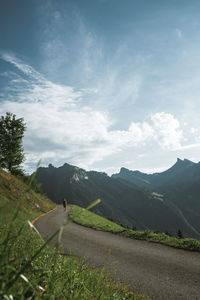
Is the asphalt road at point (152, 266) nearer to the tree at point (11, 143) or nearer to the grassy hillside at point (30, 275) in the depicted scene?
the grassy hillside at point (30, 275)

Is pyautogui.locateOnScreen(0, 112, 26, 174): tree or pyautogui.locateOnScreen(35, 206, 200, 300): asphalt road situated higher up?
pyautogui.locateOnScreen(0, 112, 26, 174): tree

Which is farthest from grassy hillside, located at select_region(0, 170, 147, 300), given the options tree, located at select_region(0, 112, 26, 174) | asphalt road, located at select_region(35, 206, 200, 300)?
tree, located at select_region(0, 112, 26, 174)

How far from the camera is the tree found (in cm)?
3516

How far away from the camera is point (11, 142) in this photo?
3584 cm

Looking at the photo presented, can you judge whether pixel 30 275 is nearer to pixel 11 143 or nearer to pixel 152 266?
pixel 152 266

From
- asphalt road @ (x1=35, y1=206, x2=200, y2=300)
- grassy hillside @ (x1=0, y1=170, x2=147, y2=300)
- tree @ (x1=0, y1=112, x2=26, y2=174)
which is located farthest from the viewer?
tree @ (x1=0, y1=112, x2=26, y2=174)

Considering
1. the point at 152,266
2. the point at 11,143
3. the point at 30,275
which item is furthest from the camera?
the point at 11,143

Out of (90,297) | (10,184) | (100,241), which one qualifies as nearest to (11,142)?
(10,184)

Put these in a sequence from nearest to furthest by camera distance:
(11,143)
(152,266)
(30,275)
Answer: (30,275) → (152,266) → (11,143)

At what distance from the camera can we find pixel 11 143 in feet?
118

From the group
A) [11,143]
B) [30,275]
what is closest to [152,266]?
[30,275]

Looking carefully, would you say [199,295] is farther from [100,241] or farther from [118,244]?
[100,241]

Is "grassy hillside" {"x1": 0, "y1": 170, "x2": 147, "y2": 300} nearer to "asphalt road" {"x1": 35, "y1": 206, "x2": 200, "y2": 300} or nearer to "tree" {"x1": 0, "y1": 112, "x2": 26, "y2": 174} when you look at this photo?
"asphalt road" {"x1": 35, "y1": 206, "x2": 200, "y2": 300}

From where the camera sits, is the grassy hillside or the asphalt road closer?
the grassy hillside
